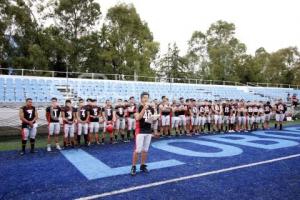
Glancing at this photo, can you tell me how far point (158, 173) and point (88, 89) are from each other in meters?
15.6

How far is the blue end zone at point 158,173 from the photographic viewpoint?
18.8ft

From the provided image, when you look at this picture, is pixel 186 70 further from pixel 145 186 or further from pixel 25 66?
pixel 145 186

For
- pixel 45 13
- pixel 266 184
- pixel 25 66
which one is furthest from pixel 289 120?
pixel 45 13

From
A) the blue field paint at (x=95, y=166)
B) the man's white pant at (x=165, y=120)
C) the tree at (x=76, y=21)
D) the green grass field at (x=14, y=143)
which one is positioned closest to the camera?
the blue field paint at (x=95, y=166)

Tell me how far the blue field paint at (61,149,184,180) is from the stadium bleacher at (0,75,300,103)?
10.3 meters

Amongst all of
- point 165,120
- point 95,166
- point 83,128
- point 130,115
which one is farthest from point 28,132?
point 165,120

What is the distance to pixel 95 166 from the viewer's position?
7.98 metres

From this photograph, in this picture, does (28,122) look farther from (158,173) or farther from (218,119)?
(218,119)

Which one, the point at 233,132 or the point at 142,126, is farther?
the point at 233,132

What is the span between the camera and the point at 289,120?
23.5m

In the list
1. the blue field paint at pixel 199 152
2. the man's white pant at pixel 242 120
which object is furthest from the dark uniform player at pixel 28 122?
the man's white pant at pixel 242 120

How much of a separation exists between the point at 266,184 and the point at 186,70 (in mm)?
47063

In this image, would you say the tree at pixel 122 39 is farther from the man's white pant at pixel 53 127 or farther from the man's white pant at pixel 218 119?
the man's white pant at pixel 53 127

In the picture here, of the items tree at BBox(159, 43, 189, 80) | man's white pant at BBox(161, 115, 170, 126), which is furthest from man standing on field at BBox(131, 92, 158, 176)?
tree at BBox(159, 43, 189, 80)
